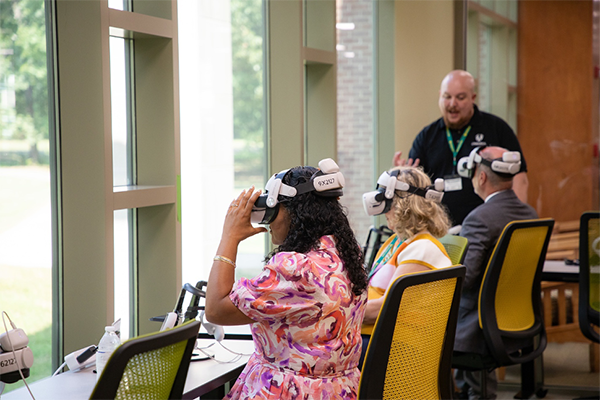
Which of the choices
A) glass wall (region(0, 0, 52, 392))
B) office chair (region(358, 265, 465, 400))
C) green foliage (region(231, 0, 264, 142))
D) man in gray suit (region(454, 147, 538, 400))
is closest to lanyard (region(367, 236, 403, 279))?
man in gray suit (region(454, 147, 538, 400))

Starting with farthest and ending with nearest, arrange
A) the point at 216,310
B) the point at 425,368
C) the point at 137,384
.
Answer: the point at 425,368, the point at 216,310, the point at 137,384

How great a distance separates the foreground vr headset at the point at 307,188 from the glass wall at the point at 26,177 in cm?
87

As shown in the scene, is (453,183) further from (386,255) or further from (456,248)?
(386,255)

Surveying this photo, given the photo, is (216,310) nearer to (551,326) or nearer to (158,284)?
(158,284)

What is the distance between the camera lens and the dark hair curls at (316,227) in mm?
1847

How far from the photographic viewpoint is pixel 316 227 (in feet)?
6.10

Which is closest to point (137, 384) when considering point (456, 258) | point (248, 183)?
point (456, 258)

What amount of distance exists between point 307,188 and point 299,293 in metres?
0.32

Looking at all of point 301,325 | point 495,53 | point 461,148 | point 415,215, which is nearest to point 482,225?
point 415,215

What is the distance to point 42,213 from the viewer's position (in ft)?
7.50

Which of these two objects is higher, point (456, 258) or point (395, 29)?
point (395, 29)

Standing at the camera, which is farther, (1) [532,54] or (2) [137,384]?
(1) [532,54]

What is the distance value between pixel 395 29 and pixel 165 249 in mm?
3051

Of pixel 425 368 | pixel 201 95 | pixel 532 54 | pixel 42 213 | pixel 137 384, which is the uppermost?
pixel 532 54
